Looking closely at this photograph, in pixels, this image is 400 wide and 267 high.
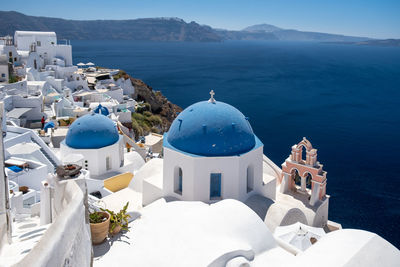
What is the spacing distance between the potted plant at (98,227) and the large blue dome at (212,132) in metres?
4.14

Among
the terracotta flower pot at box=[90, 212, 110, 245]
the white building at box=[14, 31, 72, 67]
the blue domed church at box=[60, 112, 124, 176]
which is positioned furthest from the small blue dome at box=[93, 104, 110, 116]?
the white building at box=[14, 31, 72, 67]

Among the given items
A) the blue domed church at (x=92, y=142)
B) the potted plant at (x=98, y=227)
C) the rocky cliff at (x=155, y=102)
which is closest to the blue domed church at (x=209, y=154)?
the potted plant at (x=98, y=227)

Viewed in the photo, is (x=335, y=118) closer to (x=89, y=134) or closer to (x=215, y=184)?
(x=89, y=134)

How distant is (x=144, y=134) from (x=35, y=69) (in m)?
16.3

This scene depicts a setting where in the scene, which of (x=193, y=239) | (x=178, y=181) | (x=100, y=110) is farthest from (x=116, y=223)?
(x=100, y=110)

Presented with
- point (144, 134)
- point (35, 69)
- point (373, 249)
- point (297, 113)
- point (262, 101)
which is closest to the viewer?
point (373, 249)

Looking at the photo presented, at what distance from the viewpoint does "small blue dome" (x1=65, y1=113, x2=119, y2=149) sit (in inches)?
663

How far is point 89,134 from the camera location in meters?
16.9

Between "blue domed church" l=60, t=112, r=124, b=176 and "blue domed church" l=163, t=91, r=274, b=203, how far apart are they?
6174 millimetres

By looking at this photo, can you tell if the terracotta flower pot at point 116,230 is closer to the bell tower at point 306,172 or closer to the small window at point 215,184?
the small window at point 215,184

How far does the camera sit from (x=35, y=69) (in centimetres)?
4159

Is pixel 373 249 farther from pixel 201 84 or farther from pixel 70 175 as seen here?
pixel 201 84

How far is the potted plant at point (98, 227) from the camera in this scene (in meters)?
7.91

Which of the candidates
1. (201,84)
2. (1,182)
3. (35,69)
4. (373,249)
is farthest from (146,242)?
(201,84)
